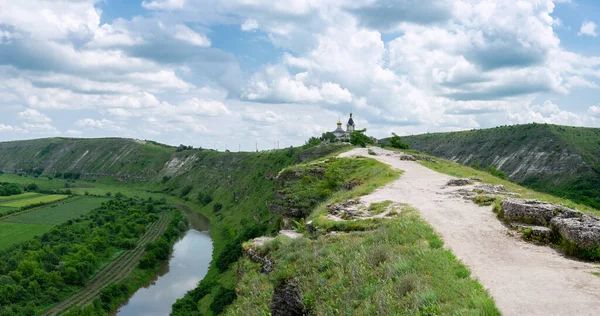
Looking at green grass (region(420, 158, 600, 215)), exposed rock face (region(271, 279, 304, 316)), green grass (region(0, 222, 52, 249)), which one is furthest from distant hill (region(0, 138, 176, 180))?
exposed rock face (region(271, 279, 304, 316))

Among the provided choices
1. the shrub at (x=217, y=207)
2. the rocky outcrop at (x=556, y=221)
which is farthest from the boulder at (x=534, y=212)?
the shrub at (x=217, y=207)

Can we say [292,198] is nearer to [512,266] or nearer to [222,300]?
[222,300]

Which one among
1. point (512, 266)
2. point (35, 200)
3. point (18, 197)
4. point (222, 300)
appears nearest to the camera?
point (512, 266)

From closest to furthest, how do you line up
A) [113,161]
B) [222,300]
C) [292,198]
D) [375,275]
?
[375,275] < [292,198] < [222,300] < [113,161]

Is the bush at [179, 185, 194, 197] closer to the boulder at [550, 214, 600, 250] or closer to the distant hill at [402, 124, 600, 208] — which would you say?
the distant hill at [402, 124, 600, 208]

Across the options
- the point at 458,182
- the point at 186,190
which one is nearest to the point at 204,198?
the point at 186,190

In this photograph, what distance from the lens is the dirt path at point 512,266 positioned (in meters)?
8.55

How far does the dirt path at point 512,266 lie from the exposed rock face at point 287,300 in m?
5.15

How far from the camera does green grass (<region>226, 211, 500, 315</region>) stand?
28.9 ft

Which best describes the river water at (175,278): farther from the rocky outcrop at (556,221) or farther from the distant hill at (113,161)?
the distant hill at (113,161)

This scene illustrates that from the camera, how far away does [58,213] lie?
86938 mm

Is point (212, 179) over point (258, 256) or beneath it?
beneath

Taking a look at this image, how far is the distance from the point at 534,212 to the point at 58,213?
96.3m

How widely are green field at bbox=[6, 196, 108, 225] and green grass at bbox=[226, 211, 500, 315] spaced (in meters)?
78.2
